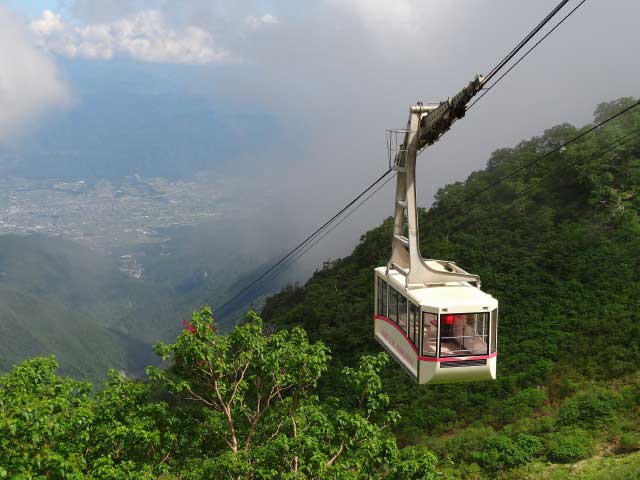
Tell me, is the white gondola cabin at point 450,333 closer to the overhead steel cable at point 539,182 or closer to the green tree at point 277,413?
the green tree at point 277,413

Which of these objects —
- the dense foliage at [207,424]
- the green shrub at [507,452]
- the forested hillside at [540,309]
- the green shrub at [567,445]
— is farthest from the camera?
the forested hillside at [540,309]

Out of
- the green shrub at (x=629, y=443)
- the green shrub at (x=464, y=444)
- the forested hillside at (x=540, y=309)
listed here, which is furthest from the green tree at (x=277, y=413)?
the green shrub at (x=629, y=443)

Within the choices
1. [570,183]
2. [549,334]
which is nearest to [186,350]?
[549,334]

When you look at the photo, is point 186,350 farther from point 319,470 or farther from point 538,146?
point 538,146

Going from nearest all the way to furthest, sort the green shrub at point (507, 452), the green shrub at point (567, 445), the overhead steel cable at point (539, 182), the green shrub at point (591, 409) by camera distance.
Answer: the green shrub at point (567, 445) → the green shrub at point (507, 452) → the green shrub at point (591, 409) → the overhead steel cable at point (539, 182)

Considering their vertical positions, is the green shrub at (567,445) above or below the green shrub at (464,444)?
above

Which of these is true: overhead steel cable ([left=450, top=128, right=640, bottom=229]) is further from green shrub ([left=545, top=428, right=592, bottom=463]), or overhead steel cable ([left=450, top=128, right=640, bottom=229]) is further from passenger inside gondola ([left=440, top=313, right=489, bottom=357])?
passenger inside gondola ([left=440, top=313, right=489, bottom=357])
